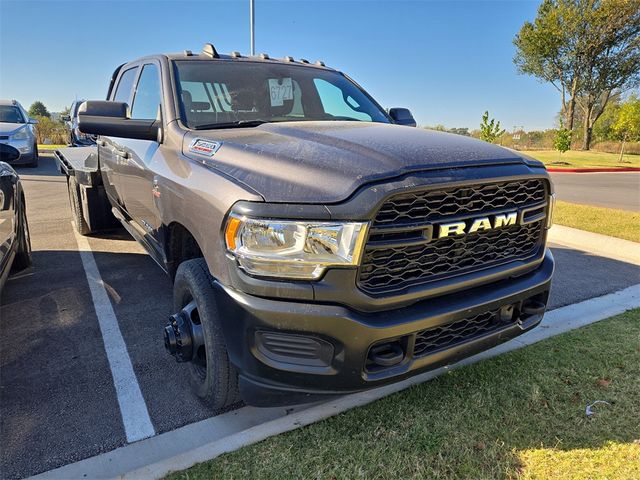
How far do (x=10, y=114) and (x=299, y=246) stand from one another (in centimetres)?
1513

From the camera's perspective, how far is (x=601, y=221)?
709 centimetres

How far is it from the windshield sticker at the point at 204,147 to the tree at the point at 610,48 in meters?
37.9

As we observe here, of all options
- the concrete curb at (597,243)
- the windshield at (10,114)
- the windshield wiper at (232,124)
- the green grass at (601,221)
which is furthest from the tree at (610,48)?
the windshield wiper at (232,124)

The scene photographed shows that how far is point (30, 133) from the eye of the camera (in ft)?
43.7

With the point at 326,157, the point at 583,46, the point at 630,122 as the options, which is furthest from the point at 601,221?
the point at 630,122

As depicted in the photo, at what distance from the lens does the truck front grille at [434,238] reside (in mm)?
1805

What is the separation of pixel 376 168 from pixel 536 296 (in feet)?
4.31

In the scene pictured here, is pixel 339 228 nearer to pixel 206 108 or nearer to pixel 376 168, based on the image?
pixel 376 168

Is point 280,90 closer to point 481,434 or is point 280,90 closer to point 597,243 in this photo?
point 481,434

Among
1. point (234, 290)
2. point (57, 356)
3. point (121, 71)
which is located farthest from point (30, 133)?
point (234, 290)

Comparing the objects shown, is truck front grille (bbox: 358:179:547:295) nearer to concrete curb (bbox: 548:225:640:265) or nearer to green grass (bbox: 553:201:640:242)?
concrete curb (bbox: 548:225:640:265)

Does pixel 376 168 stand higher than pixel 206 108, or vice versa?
pixel 206 108

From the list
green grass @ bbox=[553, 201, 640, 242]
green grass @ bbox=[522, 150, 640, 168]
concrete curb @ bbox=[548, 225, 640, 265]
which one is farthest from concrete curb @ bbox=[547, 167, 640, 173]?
concrete curb @ bbox=[548, 225, 640, 265]

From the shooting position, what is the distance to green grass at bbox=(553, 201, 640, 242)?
249 inches
